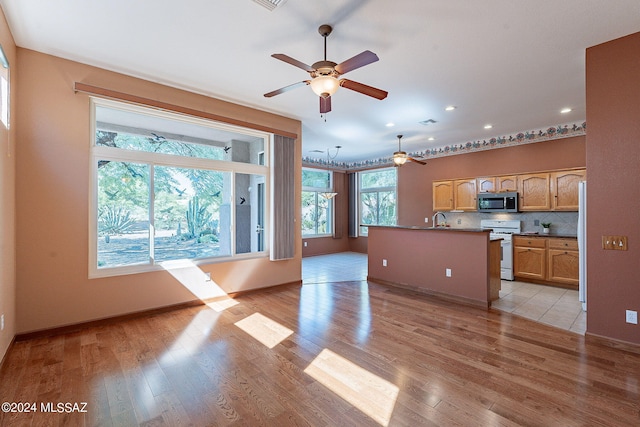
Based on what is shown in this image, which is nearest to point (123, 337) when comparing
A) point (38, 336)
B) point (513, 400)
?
point (38, 336)

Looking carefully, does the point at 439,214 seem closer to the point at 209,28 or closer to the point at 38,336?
the point at 209,28

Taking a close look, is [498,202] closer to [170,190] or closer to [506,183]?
[506,183]

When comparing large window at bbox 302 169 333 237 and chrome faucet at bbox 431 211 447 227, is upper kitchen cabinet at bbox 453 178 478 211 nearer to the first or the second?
chrome faucet at bbox 431 211 447 227

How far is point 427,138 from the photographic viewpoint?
21.6 feet

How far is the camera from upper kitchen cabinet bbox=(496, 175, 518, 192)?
5.98m

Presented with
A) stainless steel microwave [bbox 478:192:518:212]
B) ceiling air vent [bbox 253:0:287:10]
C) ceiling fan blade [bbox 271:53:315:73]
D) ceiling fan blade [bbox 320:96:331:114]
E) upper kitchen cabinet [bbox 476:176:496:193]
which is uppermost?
ceiling air vent [bbox 253:0:287:10]

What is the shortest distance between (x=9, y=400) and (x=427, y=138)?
7.06 metres

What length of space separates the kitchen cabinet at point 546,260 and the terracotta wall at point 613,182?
2.50 metres

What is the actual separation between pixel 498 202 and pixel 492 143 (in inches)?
52.0

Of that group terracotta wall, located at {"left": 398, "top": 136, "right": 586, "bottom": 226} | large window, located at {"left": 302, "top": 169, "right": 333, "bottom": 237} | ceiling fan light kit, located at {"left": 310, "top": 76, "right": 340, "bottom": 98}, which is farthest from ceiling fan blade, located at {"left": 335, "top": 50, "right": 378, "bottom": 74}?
large window, located at {"left": 302, "top": 169, "right": 333, "bottom": 237}

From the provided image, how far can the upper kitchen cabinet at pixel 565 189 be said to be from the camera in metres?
5.24

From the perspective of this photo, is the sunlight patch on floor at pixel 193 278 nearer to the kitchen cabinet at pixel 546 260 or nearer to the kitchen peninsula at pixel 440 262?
the kitchen peninsula at pixel 440 262

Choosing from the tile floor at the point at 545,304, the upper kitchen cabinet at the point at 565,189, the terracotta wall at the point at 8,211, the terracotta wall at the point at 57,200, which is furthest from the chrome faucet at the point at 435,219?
the terracotta wall at the point at 8,211

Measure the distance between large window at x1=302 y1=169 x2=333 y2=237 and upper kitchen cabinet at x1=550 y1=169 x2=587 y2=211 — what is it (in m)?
5.41
